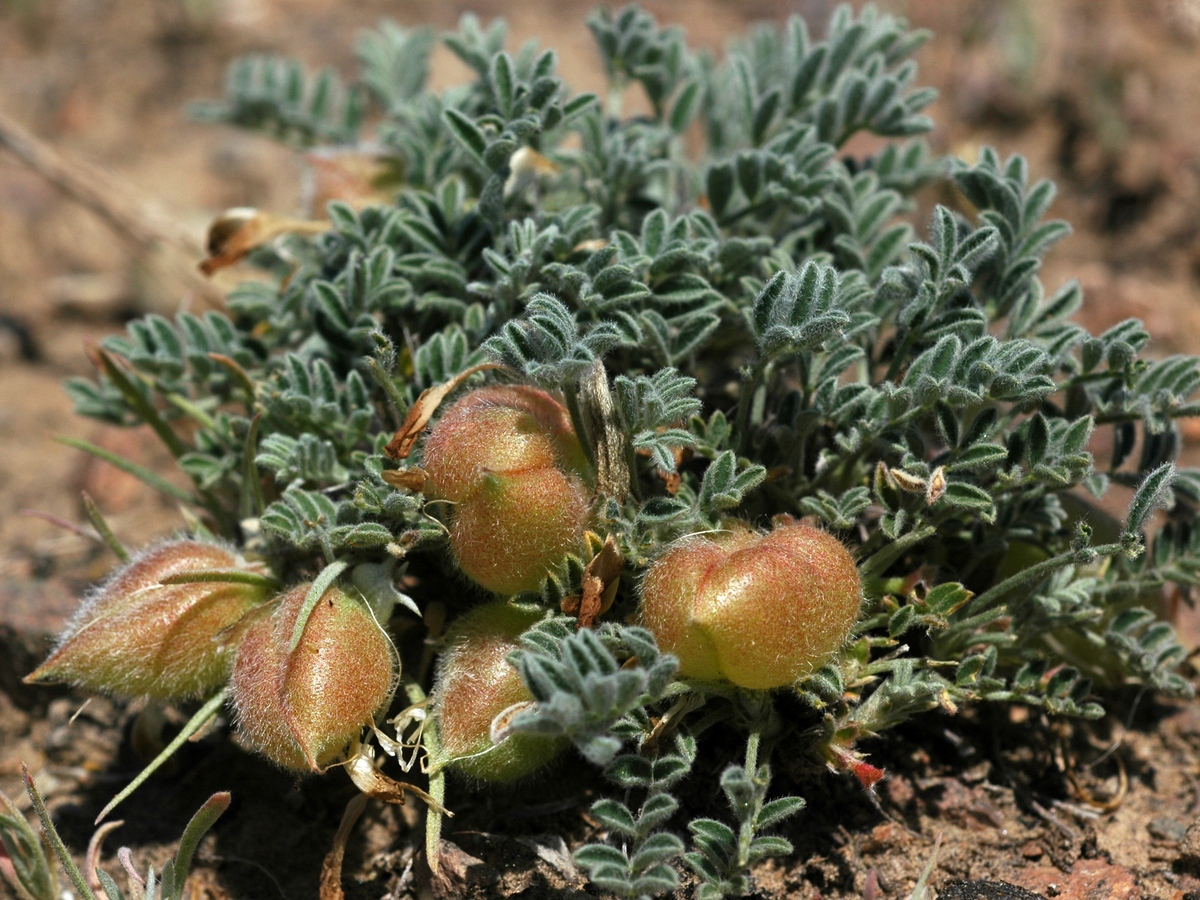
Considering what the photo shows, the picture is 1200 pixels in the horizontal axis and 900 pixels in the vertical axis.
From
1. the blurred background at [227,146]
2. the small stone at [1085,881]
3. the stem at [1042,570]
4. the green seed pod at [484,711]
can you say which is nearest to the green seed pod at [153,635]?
the green seed pod at [484,711]

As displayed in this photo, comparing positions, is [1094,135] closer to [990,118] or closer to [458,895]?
[990,118]

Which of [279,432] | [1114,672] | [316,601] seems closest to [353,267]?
[279,432]

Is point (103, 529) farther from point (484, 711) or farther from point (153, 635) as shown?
point (484, 711)

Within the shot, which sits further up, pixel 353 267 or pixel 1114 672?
pixel 353 267

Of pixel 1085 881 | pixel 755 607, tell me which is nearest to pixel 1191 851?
pixel 1085 881

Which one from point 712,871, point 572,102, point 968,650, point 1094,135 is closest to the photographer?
point 712,871

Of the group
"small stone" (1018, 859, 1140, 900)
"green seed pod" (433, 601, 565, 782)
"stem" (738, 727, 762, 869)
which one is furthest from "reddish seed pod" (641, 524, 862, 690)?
"small stone" (1018, 859, 1140, 900)

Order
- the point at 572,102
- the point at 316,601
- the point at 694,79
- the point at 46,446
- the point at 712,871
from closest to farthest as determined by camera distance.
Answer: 1. the point at 712,871
2. the point at 316,601
3. the point at 572,102
4. the point at 694,79
5. the point at 46,446
